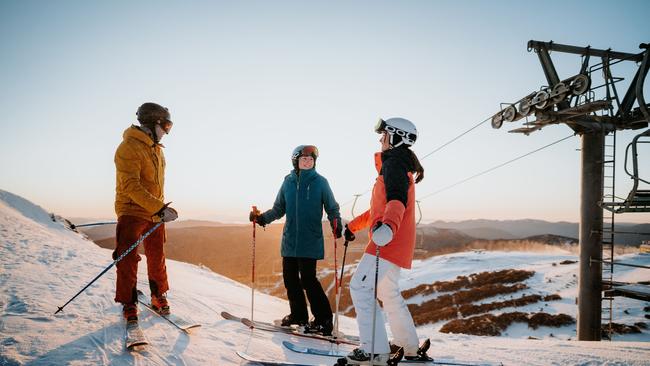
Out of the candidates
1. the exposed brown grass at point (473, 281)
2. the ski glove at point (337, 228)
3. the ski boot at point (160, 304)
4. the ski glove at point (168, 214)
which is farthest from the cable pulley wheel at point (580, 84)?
the exposed brown grass at point (473, 281)

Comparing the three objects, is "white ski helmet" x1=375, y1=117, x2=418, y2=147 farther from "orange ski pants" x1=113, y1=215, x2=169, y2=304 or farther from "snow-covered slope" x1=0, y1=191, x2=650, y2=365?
"orange ski pants" x1=113, y1=215, x2=169, y2=304

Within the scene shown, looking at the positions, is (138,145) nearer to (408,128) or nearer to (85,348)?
(85,348)

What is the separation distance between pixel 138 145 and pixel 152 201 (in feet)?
2.34

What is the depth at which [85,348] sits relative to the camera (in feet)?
10.1

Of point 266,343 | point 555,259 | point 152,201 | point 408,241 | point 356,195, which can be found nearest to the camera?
point 408,241

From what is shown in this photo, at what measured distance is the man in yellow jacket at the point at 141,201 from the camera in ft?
12.3

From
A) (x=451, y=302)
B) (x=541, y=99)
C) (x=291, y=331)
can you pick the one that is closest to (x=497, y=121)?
(x=541, y=99)

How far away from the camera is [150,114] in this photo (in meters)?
4.14

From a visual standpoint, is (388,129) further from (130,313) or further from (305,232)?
(130,313)

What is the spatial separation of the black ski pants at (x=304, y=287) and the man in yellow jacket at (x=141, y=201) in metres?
1.69

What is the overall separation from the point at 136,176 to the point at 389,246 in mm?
2875

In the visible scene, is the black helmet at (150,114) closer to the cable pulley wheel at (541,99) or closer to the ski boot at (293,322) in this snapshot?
the ski boot at (293,322)

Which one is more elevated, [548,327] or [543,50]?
[543,50]

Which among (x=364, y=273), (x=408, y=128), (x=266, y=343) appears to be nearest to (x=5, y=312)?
(x=266, y=343)
